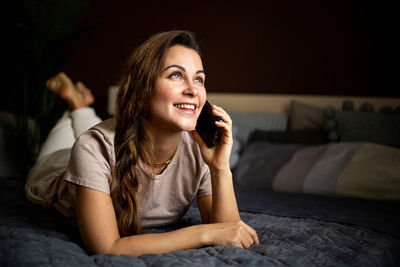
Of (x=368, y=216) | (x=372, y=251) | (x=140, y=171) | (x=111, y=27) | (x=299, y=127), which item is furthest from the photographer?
(x=111, y=27)

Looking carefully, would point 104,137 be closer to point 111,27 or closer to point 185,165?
point 185,165

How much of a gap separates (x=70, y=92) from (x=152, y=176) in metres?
1.36

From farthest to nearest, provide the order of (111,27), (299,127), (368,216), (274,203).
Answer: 1. (111,27)
2. (299,127)
3. (274,203)
4. (368,216)

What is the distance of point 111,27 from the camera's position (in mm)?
3695

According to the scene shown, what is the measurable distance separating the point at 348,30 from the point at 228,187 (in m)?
2.00

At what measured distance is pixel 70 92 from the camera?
7.91 feet

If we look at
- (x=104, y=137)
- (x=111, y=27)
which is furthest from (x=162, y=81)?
(x=111, y=27)

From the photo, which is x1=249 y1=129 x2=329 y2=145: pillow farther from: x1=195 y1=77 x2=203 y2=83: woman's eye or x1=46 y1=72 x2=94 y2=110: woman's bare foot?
x1=195 y1=77 x2=203 y2=83: woman's eye

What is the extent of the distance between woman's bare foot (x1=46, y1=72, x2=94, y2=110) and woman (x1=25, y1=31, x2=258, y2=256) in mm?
1163

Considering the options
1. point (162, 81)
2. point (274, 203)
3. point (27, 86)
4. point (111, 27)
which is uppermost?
point (111, 27)

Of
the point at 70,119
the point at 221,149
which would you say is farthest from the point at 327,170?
the point at 70,119

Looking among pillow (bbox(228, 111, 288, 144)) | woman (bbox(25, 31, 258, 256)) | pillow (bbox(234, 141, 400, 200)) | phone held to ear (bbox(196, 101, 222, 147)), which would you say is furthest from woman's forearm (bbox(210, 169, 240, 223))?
pillow (bbox(228, 111, 288, 144))

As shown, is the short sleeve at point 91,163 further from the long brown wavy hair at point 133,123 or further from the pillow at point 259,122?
the pillow at point 259,122

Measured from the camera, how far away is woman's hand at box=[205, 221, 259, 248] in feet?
3.58
